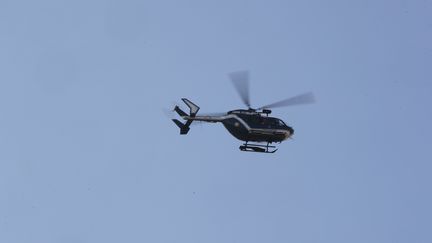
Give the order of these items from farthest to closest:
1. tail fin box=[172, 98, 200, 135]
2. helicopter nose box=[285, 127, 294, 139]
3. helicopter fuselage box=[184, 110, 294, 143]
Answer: tail fin box=[172, 98, 200, 135] < helicopter nose box=[285, 127, 294, 139] < helicopter fuselage box=[184, 110, 294, 143]

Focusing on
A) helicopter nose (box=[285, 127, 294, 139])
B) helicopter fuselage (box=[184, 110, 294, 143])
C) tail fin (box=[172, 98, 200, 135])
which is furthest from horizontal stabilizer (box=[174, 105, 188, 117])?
helicopter nose (box=[285, 127, 294, 139])

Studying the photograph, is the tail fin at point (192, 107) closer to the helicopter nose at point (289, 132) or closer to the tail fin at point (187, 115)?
the tail fin at point (187, 115)

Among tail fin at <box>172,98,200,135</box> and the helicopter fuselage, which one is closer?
the helicopter fuselage

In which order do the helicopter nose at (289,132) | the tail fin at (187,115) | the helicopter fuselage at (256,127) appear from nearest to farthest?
the helicopter fuselage at (256,127) < the helicopter nose at (289,132) < the tail fin at (187,115)

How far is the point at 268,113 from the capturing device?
5494cm

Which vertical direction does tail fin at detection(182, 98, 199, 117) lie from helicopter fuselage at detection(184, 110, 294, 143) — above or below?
above

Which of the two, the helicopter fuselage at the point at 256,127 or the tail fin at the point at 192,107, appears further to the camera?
the tail fin at the point at 192,107

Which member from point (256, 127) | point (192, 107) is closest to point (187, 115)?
point (192, 107)

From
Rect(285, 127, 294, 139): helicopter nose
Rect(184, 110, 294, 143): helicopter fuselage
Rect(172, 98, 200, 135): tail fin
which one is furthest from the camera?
Rect(172, 98, 200, 135): tail fin

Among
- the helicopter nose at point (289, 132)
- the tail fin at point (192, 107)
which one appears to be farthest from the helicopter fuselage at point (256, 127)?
the tail fin at point (192, 107)

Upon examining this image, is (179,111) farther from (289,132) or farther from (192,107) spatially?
(289,132)

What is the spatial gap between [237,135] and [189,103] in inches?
225

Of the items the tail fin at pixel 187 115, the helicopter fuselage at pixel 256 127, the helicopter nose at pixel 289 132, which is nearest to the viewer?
the helicopter fuselage at pixel 256 127

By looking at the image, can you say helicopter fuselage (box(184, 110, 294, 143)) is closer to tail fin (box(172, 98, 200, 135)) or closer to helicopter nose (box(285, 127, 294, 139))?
helicopter nose (box(285, 127, 294, 139))
